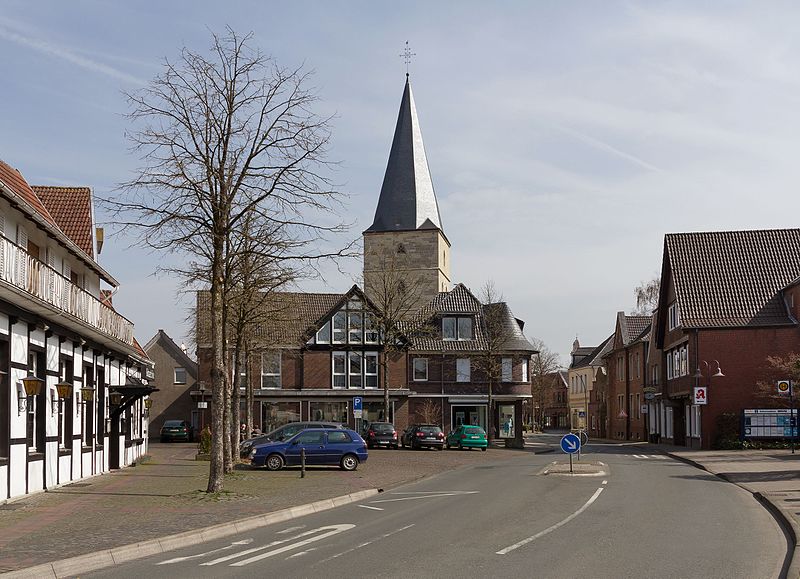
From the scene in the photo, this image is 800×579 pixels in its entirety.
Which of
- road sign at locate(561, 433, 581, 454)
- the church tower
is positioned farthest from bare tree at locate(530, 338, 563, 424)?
road sign at locate(561, 433, 581, 454)

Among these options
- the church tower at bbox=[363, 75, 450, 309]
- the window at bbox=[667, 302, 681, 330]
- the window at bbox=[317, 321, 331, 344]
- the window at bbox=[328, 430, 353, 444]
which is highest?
the church tower at bbox=[363, 75, 450, 309]

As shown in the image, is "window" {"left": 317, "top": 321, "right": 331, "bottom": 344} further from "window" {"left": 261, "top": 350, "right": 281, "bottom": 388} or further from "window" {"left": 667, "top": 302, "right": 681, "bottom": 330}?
"window" {"left": 667, "top": 302, "right": 681, "bottom": 330}

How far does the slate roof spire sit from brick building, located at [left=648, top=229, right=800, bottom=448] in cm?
3922

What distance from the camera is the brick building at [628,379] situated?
6775cm

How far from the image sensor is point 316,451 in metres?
32.7

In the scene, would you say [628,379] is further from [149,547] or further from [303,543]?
[149,547]

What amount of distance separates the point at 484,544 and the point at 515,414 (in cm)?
5218

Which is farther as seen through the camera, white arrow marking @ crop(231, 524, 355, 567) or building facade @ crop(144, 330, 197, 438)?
building facade @ crop(144, 330, 197, 438)

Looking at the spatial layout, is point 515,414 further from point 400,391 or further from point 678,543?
point 678,543

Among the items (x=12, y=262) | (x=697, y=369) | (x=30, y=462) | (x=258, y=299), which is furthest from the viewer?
(x=697, y=369)

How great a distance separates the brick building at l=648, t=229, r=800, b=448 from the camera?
4788cm

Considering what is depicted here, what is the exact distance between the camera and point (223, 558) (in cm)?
1265

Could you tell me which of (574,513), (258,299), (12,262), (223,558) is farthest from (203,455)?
(223,558)

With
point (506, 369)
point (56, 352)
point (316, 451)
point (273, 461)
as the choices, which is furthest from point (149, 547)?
point (506, 369)
